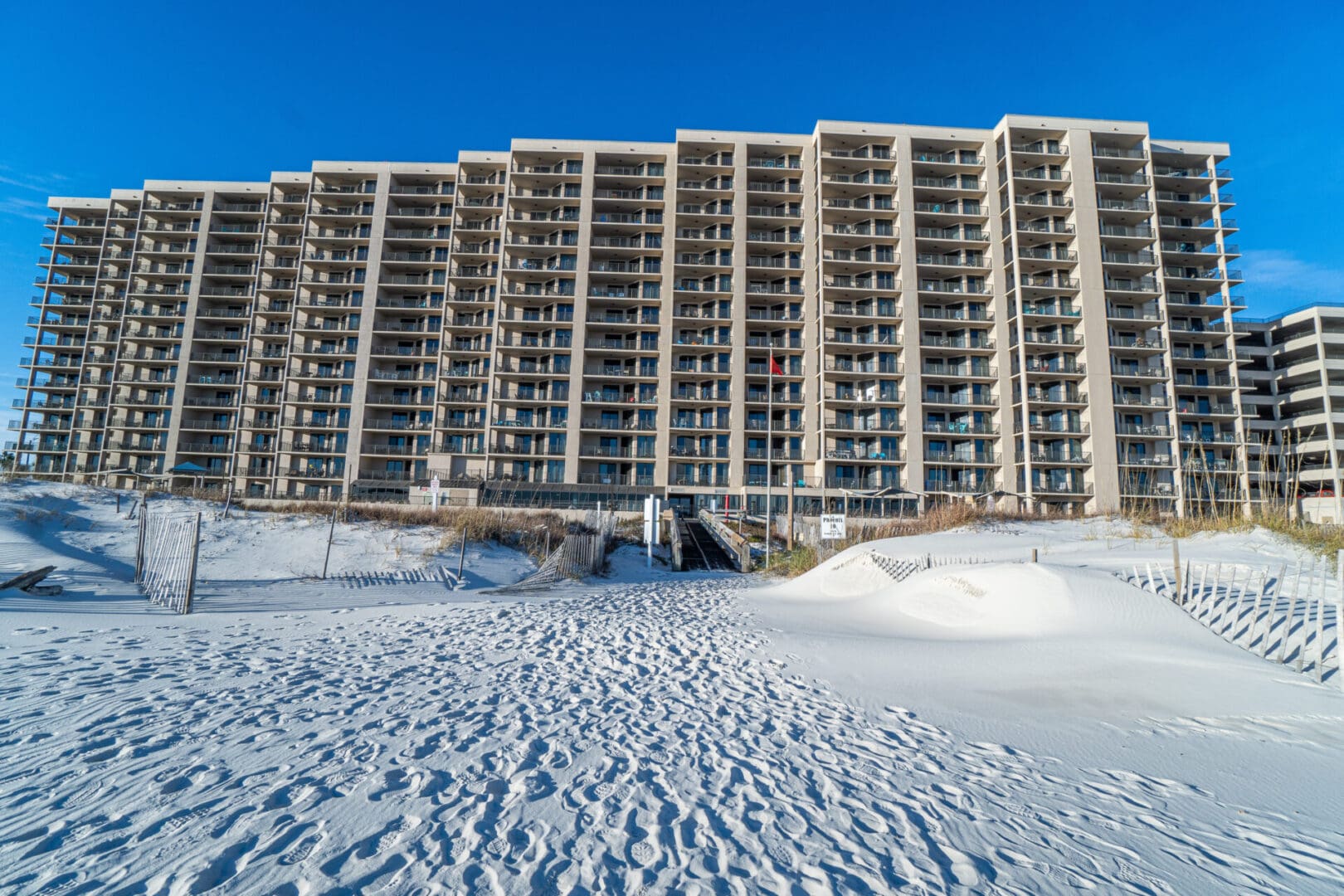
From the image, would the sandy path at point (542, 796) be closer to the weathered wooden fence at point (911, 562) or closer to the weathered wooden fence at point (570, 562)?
the weathered wooden fence at point (911, 562)

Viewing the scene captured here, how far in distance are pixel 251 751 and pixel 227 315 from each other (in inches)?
2419

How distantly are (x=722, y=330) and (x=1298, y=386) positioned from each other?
4626cm

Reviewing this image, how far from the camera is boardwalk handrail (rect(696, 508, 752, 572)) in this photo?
20.7 metres

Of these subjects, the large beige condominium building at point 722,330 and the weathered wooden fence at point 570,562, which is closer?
the weathered wooden fence at point 570,562

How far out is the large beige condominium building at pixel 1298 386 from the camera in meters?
41.5

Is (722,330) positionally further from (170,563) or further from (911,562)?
(170,563)

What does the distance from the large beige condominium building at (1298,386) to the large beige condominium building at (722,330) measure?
19.3 ft

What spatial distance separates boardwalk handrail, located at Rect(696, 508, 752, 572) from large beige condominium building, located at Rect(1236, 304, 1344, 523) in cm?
4100

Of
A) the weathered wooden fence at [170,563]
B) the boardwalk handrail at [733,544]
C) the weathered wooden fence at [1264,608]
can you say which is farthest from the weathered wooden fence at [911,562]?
the weathered wooden fence at [170,563]

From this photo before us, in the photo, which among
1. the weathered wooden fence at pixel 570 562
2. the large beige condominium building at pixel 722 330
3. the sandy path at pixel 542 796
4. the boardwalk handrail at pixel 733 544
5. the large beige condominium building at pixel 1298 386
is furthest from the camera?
the large beige condominium building at pixel 1298 386

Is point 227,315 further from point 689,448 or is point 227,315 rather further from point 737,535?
point 737,535

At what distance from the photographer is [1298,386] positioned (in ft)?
144

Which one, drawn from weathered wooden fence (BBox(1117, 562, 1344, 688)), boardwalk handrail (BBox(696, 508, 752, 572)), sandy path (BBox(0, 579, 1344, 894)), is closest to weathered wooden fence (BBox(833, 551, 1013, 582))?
weathered wooden fence (BBox(1117, 562, 1344, 688))

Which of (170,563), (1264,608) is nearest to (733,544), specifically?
(1264,608)
